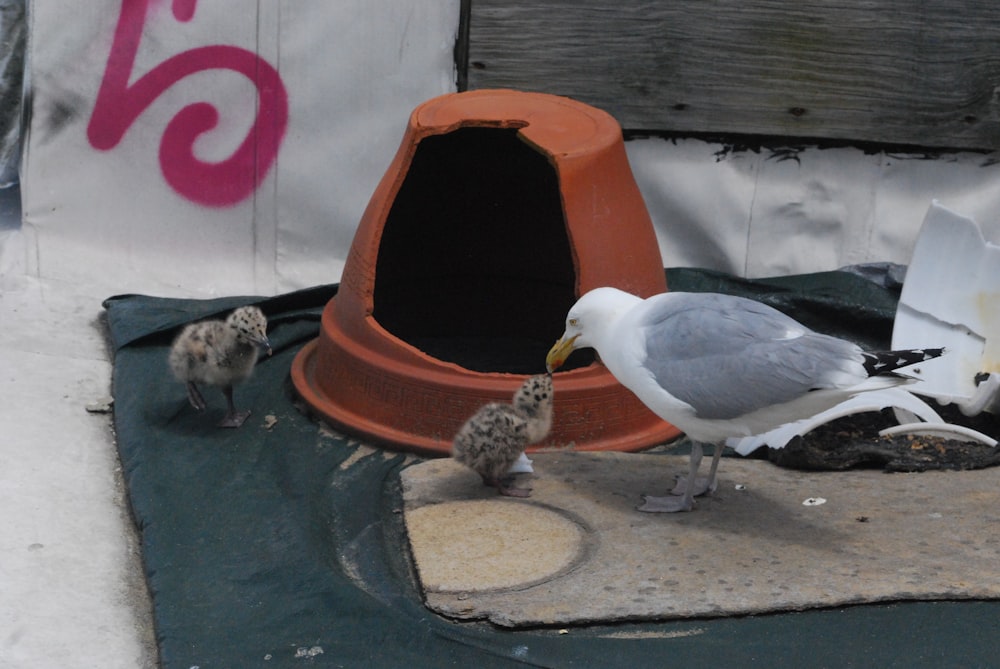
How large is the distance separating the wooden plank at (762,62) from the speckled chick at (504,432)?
82.3 inches

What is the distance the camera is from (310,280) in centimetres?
555

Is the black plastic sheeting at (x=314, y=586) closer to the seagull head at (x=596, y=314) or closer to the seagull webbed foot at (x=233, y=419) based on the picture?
the seagull webbed foot at (x=233, y=419)

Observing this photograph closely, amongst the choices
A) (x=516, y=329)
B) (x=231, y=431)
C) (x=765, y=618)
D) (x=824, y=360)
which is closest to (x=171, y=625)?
(x=231, y=431)

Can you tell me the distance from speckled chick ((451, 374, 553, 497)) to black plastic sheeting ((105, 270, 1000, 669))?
31 centimetres

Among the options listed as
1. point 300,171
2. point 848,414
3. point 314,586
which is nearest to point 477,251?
point 300,171

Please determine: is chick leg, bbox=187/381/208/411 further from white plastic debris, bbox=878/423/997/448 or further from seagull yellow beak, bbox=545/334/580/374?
white plastic debris, bbox=878/423/997/448

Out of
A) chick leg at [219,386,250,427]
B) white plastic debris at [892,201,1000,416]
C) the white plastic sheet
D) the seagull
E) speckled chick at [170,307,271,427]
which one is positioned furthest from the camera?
the white plastic sheet

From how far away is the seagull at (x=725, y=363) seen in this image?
3215 mm

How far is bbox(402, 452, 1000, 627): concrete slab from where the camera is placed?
3057mm

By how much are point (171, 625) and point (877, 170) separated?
12.6 feet

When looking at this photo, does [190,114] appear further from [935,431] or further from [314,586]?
[935,431]

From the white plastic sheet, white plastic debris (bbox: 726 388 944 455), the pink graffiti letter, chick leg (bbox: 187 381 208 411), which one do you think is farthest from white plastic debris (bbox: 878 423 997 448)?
the pink graffiti letter

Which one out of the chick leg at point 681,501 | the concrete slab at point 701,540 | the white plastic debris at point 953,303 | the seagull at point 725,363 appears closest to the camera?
the concrete slab at point 701,540

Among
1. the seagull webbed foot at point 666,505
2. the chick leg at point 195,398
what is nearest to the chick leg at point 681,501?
→ the seagull webbed foot at point 666,505
